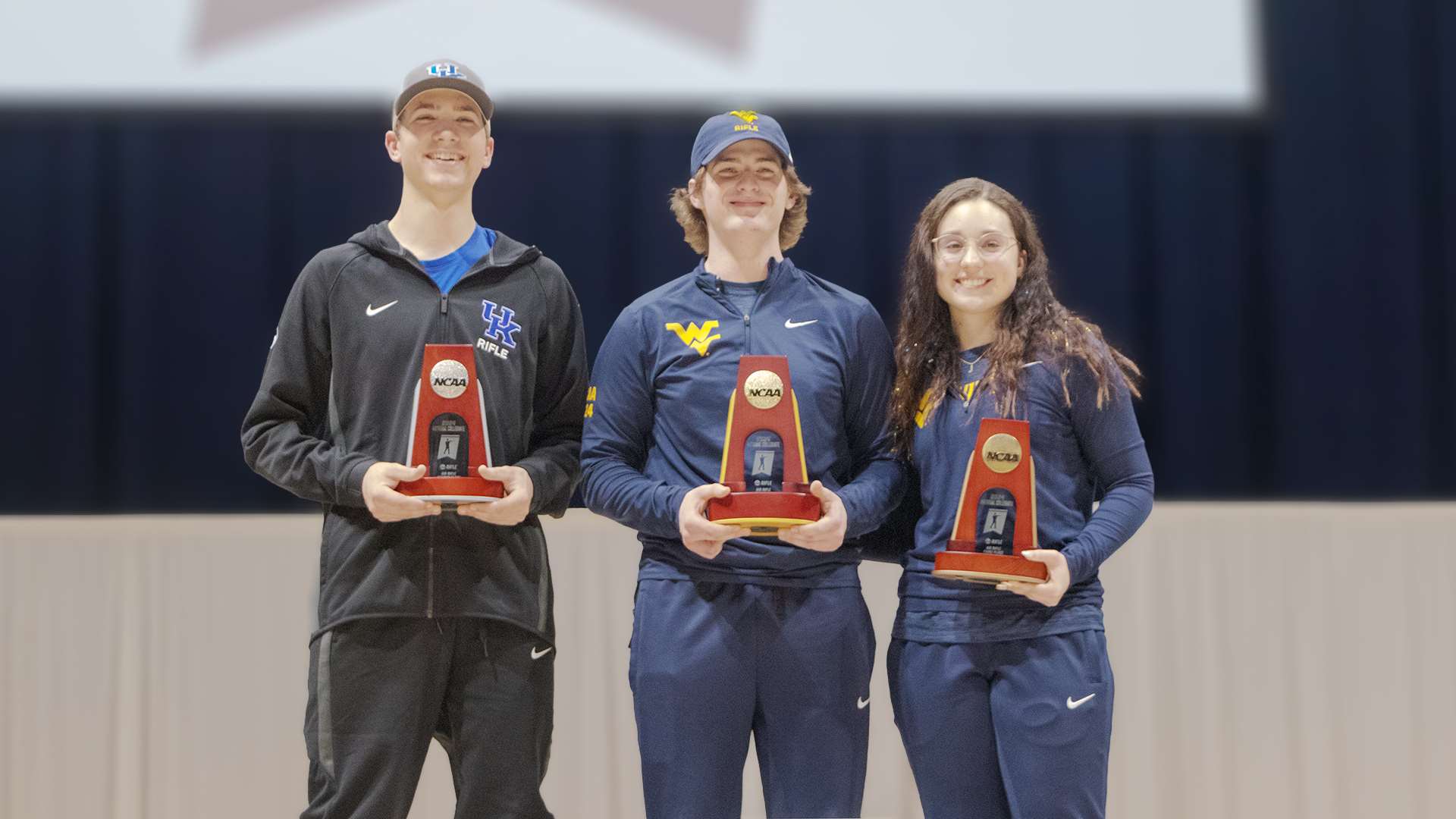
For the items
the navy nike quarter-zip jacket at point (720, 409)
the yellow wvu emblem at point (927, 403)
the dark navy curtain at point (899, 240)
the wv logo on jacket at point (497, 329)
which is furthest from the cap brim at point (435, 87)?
the dark navy curtain at point (899, 240)

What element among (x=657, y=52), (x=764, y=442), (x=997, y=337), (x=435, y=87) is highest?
(x=657, y=52)

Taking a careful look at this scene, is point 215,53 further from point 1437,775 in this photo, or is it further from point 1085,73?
point 1437,775

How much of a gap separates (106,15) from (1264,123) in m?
3.82

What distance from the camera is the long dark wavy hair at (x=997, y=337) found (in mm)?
2365

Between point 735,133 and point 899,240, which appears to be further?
point 899,240

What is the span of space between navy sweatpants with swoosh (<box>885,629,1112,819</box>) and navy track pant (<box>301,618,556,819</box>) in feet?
2.27

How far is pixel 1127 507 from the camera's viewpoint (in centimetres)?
231

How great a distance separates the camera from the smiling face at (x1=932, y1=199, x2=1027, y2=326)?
2408mm

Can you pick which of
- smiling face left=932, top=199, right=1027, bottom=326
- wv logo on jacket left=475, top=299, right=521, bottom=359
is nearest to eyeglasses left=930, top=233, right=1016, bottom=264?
smiling face left=932, top=199, right=1027, bottom=326

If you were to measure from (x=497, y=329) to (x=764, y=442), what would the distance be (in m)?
0.55

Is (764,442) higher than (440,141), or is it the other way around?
(440,141)

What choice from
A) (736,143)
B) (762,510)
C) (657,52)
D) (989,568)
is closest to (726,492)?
(762,510)

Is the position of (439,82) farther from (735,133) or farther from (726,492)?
(726,492)

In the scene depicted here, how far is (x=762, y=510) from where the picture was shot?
7.38ft
